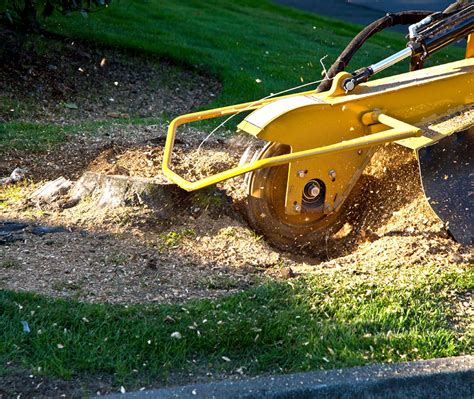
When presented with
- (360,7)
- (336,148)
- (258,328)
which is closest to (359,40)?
(336,148)

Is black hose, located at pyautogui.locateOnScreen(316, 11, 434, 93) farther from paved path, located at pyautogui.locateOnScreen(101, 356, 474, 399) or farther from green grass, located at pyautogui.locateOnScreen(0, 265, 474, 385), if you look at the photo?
paved path, located at pyautogui.locateOnScreen(101, 356, 474, 399)

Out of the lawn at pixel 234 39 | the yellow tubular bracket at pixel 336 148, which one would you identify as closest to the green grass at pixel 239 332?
the yellow tubular bracket at pixel 336 148

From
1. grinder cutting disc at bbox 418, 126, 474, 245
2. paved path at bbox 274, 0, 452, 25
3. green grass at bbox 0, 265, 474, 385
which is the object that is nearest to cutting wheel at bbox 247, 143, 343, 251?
grinder cutting disc at bbox 418, 126, 474, 245

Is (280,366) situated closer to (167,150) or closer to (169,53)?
(167,150)

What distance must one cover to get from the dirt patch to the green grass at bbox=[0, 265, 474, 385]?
412 cm

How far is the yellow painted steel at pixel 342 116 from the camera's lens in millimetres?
4922

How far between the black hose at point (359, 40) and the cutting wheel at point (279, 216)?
18.7 inches

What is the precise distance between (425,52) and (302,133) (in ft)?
2.67

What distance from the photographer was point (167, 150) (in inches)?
205

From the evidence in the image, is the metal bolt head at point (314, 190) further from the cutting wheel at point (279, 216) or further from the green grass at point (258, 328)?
the green grass at point (258, 328)

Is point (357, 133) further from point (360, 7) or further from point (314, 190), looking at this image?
point (360, 7)

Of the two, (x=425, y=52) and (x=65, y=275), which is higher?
(x=425, y=52)

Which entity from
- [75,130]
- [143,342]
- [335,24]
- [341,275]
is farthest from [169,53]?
[143,342]

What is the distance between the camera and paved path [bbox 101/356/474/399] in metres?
3.56
